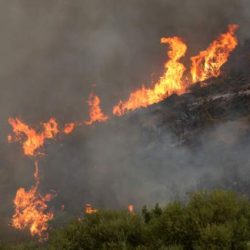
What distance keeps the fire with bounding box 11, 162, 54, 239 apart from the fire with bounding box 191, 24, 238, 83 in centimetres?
2421

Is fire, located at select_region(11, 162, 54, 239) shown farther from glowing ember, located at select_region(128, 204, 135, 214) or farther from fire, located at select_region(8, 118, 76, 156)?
glowing ember, located at select_region(128, 204, 135, 214)

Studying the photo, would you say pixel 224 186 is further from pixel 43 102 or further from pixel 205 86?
pixel 43 102

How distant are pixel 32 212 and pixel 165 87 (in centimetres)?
2331

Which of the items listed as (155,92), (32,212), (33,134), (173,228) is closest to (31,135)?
(33,134)

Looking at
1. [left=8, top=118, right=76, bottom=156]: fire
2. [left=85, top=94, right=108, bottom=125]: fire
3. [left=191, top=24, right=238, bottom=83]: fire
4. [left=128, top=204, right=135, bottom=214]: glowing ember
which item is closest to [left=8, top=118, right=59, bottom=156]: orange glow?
[left=8, top=118, right=76, bottom=156]: fire

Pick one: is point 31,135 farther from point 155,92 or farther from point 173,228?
point 173,228

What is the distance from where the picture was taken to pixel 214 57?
5844 cm

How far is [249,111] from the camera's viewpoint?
43.8 m

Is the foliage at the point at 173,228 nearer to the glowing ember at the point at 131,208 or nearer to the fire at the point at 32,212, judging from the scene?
the glowing ember at the point at 131,208

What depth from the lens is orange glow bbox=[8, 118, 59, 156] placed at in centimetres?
5856

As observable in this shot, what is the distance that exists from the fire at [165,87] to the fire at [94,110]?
6.67 feet

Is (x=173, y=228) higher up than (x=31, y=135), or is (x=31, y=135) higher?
(x=31, y=135)

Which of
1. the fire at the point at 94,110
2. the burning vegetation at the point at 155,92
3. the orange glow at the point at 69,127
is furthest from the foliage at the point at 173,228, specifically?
the fire at the point at 94,110

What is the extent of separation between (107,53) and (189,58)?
1292 cm
